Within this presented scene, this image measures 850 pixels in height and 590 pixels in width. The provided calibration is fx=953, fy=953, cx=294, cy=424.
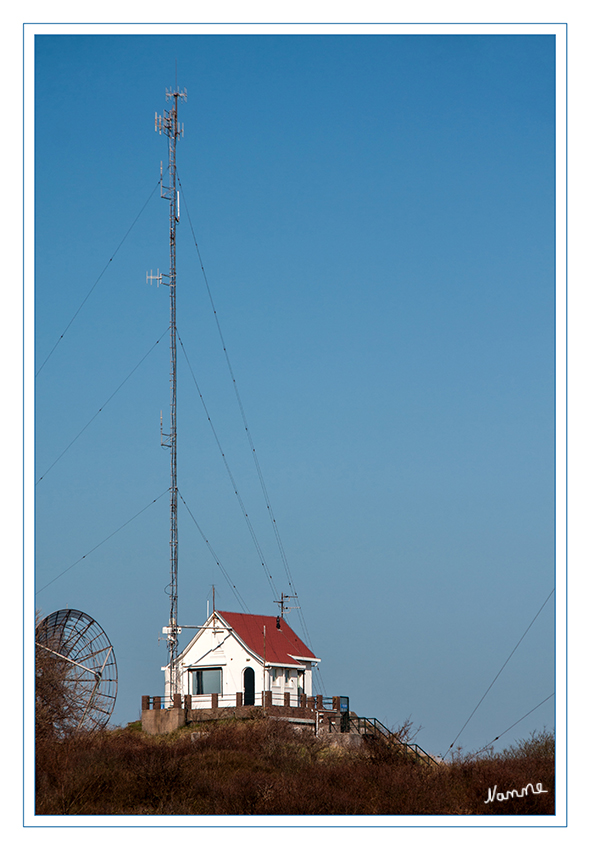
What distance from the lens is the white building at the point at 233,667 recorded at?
1719 inches

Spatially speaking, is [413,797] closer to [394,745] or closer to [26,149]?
[394,745]

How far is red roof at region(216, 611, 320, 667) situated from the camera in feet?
147

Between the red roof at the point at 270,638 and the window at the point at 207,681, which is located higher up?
the red roof at the point at 270,638

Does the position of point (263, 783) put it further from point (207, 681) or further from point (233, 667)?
point (207, 681)

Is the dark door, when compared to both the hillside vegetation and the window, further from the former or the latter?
the hillside vegetation

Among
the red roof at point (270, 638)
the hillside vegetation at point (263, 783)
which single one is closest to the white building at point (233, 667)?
the red roof at point (270, 638)

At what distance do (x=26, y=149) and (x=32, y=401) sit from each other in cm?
437

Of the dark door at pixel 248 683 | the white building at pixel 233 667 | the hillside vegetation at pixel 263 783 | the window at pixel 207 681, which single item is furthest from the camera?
the window at pixel 207 681

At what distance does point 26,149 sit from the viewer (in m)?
16.5

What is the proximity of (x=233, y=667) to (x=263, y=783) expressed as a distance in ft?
60.1

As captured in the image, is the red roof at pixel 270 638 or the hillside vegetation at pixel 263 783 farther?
the red roof at pixel 270 638

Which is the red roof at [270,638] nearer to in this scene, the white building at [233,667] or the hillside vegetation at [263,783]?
the white building at [233,667]

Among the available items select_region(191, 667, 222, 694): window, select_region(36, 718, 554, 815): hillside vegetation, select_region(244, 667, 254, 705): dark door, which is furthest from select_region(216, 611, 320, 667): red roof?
select_region(36, 718, 554, 815): hillside vegetation
